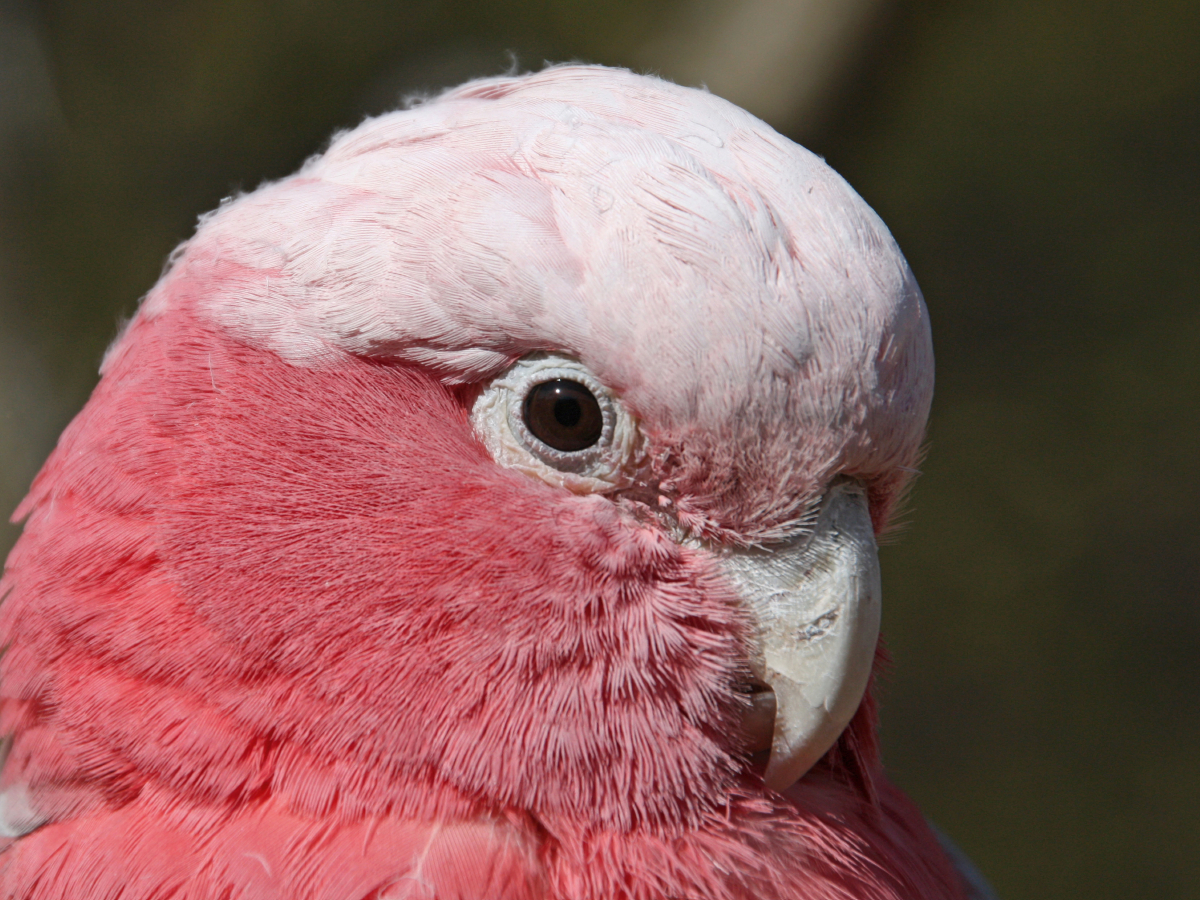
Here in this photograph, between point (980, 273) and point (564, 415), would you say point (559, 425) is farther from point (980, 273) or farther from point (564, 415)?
point (980, 273)

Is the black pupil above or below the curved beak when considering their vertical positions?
above

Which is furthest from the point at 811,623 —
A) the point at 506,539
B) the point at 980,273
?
the point at 980,273

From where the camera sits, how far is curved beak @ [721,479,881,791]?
1096 millimetres

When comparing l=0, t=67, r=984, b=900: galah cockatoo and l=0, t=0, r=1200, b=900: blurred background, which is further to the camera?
l=0, t=0, r=1200, b=900: blurred background

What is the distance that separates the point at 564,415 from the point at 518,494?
10 centimetres

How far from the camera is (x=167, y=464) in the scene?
112 cm

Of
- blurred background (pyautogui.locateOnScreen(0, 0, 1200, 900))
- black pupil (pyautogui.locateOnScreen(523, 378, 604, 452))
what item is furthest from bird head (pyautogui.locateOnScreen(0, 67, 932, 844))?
blurred background (pyautogui.locateOnScreen(0, 0, 1200, 900))

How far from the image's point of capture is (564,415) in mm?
1070

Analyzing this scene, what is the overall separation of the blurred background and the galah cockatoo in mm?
1901

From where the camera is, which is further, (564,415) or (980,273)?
(980,273)

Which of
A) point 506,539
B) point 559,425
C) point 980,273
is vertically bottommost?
point 506,539

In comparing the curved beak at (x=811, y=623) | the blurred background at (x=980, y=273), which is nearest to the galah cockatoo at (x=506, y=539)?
the curved beak at (x=811, y=623)

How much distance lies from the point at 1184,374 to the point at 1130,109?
108 cm

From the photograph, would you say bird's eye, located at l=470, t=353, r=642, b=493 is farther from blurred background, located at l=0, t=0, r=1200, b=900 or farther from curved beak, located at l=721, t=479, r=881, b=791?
blurred background, located at l=0, t=0, r=1200, b=900
